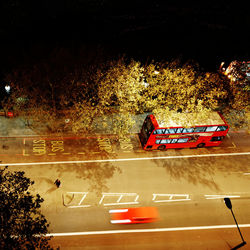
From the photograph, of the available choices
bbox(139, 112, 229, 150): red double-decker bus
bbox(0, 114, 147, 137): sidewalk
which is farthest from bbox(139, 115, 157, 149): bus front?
bbox(0, 114, 147, 137): sidewalk

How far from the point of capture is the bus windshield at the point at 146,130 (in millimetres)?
29100

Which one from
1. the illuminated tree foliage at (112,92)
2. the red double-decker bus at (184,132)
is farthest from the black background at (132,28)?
the red double-decker bus at (184,132)

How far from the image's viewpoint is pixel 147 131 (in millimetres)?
29797

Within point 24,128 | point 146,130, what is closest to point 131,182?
point 146,130

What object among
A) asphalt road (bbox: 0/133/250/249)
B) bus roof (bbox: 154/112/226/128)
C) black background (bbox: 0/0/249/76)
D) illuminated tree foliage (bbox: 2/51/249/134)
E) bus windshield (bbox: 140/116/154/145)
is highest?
black background (bbox: 0/0/249/76)

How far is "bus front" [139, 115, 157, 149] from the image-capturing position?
28802 mm

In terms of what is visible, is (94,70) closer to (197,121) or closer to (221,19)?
(197,121)

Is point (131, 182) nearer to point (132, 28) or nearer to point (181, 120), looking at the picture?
point (181, 120)

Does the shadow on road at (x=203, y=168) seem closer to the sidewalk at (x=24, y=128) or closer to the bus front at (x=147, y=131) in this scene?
the bus front at (x=147, y=131)

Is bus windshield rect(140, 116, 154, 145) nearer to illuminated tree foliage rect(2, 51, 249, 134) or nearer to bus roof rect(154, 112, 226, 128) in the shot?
bus roof rect(154, 112, 226, 128)

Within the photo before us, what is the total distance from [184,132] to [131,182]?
8265mm

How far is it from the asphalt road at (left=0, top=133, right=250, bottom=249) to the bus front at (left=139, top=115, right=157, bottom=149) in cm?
103

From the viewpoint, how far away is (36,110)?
29.3 meters

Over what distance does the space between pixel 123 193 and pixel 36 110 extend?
535 inches
